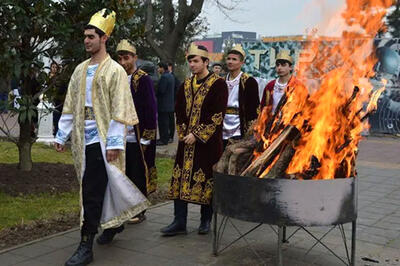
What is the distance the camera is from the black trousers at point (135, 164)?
5.65 metres

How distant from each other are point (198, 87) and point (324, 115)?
159 centimetres

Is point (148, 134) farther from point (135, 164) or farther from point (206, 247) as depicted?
point (206, 247)

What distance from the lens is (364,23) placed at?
441 cm

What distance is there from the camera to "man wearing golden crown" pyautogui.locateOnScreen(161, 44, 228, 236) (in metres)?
5.30

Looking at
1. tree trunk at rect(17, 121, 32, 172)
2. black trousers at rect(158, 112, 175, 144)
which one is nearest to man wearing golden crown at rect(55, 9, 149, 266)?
tree trunk at rect(17, 121, 32, 172)

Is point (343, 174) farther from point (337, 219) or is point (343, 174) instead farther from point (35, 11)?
point (35, 11)

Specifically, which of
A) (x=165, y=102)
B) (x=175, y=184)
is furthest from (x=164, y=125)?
(x=175, y=184)

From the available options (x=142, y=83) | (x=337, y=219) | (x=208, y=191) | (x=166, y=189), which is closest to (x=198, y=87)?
(x=142, y=83)

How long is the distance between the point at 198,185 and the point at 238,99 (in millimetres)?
1420

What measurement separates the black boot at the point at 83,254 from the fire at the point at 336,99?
1.67 m

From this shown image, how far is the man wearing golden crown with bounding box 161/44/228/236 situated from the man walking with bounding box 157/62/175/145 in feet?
25.9

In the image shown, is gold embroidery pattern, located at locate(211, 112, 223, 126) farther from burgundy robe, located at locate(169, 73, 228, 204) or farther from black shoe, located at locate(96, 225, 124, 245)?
black shoe, located at locate(96, 225, 124, 245)

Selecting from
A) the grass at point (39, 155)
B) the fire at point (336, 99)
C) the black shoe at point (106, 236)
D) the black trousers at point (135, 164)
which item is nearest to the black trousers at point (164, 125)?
the grass at point (39, 155)

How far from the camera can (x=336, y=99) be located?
435 centimetres
